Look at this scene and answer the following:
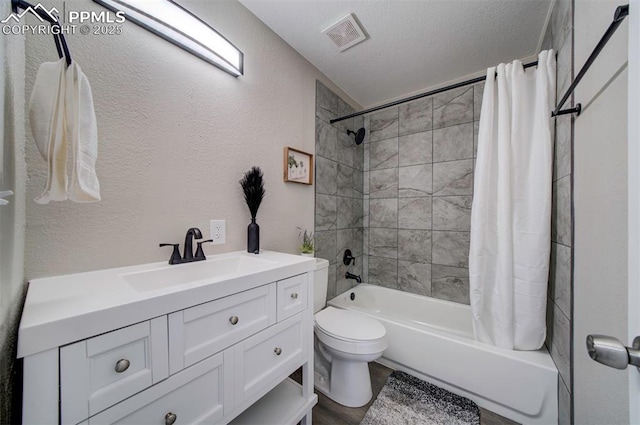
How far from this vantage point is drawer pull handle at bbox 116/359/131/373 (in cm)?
56

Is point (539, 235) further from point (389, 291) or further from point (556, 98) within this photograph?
point (389, 291)

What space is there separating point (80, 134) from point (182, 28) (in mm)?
820

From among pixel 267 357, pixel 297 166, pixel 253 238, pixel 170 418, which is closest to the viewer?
pixel 170 418

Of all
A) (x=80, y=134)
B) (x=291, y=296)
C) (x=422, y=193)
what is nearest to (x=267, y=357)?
(x=291, y=296)

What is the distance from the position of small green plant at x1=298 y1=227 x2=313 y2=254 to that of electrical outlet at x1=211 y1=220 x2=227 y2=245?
0.57 metres

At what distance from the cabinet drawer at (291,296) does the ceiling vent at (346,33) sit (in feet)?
Answer: 5.26

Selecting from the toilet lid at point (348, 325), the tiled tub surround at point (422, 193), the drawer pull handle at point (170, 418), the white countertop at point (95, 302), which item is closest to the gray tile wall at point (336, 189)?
the tiled tub surround at point (422, 193)

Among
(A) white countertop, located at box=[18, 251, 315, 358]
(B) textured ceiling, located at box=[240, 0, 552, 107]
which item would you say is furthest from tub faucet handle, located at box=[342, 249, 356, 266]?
(B) textured ceiling, located at box=[240, 0, 552, 107]

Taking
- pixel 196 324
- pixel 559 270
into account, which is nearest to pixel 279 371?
pixel 196 324

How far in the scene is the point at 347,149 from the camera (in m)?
2.31

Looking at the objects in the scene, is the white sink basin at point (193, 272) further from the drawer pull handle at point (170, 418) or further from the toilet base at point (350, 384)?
the toilet base at point (350, 384)

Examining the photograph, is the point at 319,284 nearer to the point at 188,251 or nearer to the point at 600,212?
the point at 188,251

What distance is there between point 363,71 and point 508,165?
136cm

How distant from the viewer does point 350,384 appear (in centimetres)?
137
